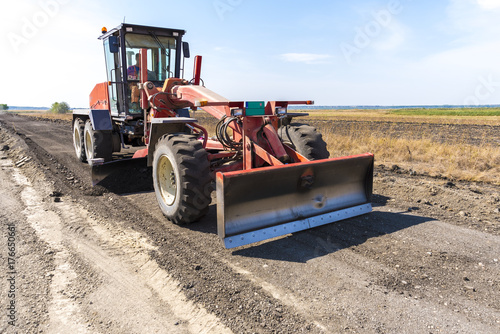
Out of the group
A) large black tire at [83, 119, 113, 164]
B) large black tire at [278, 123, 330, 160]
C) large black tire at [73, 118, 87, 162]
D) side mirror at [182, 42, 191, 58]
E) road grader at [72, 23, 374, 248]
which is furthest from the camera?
large black tire at [73, 118, 87, 162]

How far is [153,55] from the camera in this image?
7.52m

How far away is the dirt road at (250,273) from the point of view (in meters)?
2.69

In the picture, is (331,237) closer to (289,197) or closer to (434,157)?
(289,197)

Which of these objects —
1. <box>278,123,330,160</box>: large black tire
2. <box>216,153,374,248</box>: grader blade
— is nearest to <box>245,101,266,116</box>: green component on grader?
<box>278,123,330,160</box>: large black tire

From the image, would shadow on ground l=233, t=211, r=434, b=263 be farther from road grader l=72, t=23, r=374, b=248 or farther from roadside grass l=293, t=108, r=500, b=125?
roadside grass l=293, t=108, r=500, b=125

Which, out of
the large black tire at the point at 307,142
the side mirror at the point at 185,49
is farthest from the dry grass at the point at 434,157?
the side mirror at the point at 185,49

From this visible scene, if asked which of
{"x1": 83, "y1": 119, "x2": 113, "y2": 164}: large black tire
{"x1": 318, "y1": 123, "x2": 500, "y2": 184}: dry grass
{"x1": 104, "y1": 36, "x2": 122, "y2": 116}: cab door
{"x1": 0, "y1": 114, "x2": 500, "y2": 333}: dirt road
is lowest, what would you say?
{"x1": 0, "y1": 114, "x2": 500, "y2": 333}: dirt road

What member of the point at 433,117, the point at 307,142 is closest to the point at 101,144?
the point at 307,142

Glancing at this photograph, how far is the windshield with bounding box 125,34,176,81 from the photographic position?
734 cm

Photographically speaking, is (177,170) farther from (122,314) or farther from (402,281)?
(402,281)

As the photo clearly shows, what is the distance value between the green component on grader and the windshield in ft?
11.6

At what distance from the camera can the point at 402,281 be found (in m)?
3.25

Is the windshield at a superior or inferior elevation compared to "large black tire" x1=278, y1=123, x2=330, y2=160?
superior

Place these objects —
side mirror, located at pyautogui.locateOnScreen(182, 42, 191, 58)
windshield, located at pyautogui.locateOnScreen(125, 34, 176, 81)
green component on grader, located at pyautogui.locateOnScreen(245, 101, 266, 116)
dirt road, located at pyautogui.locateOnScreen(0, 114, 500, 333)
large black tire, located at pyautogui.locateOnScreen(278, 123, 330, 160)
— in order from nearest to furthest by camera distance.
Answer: dirt road, located at pyautogui.locateOnScreen(0, 114, 500, 333) < green component on grader, located at pyautogui.locateOnScreen(245, 101, 266, 116) < large black tire, located at pyautogui.locateOnScreen(278, 123, 330, 160) < windshield, located at pyautogui.locateOnScreen(125, 34, 176, 81) < side mirror, located at pyautogui.locateOnScreen(182, 42, 191, 58)
